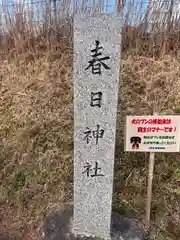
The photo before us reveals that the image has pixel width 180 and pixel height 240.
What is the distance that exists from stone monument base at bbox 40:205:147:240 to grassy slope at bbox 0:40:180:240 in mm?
121

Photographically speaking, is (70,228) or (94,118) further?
(70,228)

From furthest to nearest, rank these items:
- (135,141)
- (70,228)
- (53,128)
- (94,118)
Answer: (53,128), (70,228), (135,141), (94,118)

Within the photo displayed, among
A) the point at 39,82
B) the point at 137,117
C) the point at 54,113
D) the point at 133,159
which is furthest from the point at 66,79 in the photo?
the point at 137,117

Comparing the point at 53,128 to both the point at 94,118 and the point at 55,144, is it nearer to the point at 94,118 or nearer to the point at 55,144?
the point at 55,144

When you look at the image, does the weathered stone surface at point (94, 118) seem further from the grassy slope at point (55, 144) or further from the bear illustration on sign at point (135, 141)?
the grassy slope at point (55, 144)

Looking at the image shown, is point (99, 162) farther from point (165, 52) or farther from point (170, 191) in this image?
point (165, 52)

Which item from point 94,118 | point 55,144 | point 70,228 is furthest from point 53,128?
point 94,118

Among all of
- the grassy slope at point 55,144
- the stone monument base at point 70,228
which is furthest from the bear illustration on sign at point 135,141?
the stone monument base at point 70,228

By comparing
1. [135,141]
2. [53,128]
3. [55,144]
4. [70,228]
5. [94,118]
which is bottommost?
[70,228]

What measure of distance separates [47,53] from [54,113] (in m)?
1.34

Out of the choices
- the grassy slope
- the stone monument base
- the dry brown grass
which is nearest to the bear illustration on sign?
the grassy slope

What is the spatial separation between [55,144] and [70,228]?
104 cm

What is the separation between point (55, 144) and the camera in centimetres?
265

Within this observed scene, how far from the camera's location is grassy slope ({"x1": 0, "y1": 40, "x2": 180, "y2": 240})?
2.18 metres
